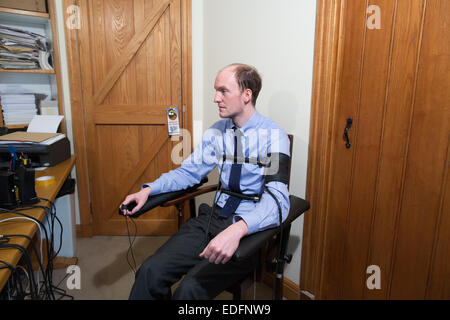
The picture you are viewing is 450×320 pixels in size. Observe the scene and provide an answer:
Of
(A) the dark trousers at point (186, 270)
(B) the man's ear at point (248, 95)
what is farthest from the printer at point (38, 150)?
(B) the man's ear at point (248, 95)

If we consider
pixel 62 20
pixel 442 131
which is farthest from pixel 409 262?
pixel 62 20

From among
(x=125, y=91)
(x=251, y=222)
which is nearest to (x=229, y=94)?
(x=251, y=222)

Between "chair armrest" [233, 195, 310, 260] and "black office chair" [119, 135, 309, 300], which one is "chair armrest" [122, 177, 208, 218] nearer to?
"black office chair" [119, 135, 309, 300]

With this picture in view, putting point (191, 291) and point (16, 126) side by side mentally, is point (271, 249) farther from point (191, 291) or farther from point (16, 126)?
point (16, 126)

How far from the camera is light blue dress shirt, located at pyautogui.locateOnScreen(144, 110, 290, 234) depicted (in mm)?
1249

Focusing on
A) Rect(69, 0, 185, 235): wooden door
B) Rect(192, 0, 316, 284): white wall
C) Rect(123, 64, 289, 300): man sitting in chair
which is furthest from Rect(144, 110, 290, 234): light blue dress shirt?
Rect(69, 0, 185, 235): wooden door

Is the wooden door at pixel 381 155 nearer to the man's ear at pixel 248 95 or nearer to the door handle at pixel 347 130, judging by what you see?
the door handle at pixel 347 130

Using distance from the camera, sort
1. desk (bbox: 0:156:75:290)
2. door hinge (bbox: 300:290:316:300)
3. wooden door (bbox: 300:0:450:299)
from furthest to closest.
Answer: door hinge (bbox: 300:290:316:300) < wooden door (bbox: 300:0:450:299) < desk (bbox: 0:156:75:290)

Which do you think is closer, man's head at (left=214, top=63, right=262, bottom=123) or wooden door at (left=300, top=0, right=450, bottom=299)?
wooden door at (left=300, top=0, right=450, bottom=299)

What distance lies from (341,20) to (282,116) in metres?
0.57

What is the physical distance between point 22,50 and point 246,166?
74.7 inches

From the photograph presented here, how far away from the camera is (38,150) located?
1731 millimetres

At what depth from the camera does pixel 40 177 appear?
5.04 feet
